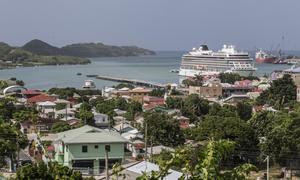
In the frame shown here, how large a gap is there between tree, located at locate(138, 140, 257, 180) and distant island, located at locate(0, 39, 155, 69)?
79109 mm

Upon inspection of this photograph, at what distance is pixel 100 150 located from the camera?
1118 cm

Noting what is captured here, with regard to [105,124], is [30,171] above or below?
above

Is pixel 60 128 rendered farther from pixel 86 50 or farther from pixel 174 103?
pixel 86 50

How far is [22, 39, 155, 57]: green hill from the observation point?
128 m

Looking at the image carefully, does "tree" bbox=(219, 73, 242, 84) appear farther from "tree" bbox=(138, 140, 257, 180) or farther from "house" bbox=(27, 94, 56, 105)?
"tree" bbox=(138, 140, 257, 180)

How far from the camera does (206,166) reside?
2834 mm

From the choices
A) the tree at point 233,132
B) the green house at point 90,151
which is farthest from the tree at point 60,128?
the green house at point 90,151

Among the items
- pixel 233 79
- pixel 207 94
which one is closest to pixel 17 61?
pixel 233 79

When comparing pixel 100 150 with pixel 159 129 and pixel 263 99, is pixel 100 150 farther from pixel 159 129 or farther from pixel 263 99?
pixel 263 99

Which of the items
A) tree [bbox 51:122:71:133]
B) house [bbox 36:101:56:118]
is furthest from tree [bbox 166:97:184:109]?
tree [bbox 51:122:71:133]

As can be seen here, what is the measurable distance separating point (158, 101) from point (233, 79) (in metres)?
16.0

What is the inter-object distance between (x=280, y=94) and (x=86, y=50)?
4839 inches

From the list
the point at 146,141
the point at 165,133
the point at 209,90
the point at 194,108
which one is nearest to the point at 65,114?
the point at 194,108

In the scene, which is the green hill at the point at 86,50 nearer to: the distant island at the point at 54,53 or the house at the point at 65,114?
the distant island at the point at 54,53
